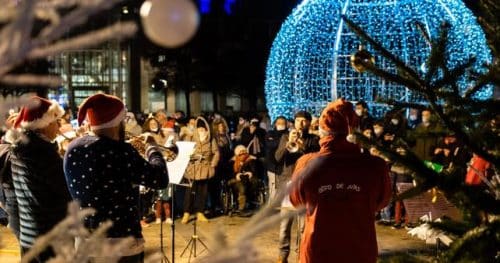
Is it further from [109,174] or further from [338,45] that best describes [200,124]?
[109,174]

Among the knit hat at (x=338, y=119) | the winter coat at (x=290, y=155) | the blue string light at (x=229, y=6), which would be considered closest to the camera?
the knit hat at (x=338, y=119)

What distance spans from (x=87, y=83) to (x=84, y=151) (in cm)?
2950

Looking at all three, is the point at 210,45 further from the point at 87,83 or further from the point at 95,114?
the point at 95,114

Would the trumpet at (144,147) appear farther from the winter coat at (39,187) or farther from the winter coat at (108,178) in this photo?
the winter coat at (108,178)

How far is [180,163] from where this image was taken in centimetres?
699

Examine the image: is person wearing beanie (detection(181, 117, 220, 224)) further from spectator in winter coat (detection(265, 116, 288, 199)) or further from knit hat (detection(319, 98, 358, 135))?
knit hat (detection(319, 98, 358, 135))

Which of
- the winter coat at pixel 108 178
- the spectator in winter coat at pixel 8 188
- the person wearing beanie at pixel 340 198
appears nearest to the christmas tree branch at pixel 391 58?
the person wearing beanie at pixel 340 198

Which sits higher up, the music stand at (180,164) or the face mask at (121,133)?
the face mask at (121,133)

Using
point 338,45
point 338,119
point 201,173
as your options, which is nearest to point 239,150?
point 201,173

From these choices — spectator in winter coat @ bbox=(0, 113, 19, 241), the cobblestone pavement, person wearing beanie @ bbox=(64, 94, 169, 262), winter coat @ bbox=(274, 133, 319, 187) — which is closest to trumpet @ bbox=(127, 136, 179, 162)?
spectator in winter coat @ bbox=(0, 113, 19, 241)

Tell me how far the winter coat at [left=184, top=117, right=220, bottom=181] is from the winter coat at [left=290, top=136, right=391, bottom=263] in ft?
21.1

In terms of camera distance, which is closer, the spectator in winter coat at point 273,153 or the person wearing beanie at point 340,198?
the person wearing beanie at point 340,198

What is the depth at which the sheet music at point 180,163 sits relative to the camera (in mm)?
6855

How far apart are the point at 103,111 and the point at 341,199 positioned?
1.48 metres
